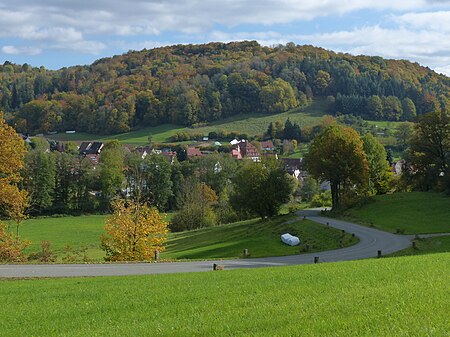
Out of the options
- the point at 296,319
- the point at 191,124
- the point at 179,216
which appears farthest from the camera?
the point at 191,124

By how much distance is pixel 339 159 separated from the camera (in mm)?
62656

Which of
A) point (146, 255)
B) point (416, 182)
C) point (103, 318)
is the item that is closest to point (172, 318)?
point (103, 318)

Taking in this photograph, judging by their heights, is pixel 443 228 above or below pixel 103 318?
below

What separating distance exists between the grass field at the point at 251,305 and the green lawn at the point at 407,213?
1153 inches

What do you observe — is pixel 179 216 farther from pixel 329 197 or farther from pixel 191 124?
pixel 191 124

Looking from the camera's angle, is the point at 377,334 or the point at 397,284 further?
the point at 397,284

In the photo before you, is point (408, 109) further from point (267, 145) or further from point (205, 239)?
point (205, 239)

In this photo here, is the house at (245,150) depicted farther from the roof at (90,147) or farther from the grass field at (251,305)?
the grass field at (251,305)

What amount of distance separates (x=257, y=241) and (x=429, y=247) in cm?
1794

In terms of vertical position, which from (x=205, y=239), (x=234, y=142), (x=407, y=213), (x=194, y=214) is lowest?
(x=194, y=214)

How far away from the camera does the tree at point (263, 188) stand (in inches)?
2670

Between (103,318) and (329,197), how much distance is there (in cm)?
7463

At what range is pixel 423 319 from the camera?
9594mm

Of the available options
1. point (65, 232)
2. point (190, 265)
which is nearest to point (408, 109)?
point (65, 232)
